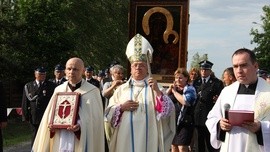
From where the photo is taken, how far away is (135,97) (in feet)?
22.9

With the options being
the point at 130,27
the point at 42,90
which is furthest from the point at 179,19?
the point at 42,90

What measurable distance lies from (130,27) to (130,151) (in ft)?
22.3

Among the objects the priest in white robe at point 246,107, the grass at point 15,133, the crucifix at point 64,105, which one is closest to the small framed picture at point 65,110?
the crucifix at point 64,105

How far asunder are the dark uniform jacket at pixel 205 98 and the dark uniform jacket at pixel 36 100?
3.54 meters

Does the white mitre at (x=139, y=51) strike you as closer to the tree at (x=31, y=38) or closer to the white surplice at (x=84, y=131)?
the white surplice at (x=84, y=131)

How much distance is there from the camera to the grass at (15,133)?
14411 millimetres

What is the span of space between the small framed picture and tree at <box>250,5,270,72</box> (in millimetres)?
40469

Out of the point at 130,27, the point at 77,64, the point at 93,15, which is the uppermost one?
the point at 93,15

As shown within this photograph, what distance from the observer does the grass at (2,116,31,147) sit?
14411 millimetres

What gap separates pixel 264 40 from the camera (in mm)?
47844

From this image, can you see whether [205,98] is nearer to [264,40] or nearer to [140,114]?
[140,114]

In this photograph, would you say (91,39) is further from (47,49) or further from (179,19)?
(179,19)

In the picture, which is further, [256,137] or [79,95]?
[79,95]

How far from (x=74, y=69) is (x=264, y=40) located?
43.3 metres
